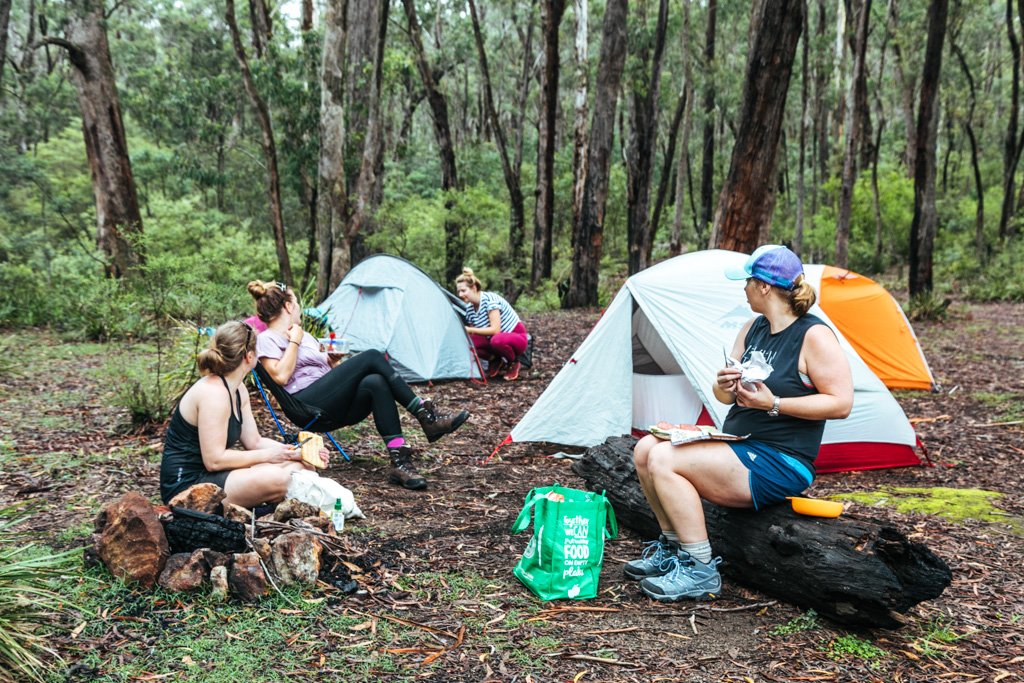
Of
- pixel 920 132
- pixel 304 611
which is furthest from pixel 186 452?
pixel 920 132

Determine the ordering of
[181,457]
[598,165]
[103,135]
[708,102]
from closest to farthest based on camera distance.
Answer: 1. [181,457]
2. [103,135]
3. [598,165]
4. [708,102]

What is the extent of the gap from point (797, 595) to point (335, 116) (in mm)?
10122

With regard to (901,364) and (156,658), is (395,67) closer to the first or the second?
(901,364)

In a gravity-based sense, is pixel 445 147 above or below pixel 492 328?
above

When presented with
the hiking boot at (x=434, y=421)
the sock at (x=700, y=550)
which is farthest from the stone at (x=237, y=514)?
the sock at (x=700, y=550)

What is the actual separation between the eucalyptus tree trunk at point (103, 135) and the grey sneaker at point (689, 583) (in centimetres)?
1104

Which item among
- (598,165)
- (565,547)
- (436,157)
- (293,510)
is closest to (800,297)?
(565,547)

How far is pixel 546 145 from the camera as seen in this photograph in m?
15.4

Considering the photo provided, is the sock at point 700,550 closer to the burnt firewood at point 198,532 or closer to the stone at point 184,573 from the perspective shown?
the burnt firewood at point 198,532

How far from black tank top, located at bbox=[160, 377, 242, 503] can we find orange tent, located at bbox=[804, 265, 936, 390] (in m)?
6.61

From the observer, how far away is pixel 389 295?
8.30 meters

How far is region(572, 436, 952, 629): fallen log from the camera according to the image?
9.29ft

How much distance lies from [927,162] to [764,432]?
10910 mm

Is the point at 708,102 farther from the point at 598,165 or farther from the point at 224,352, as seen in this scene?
the point at 224,352
